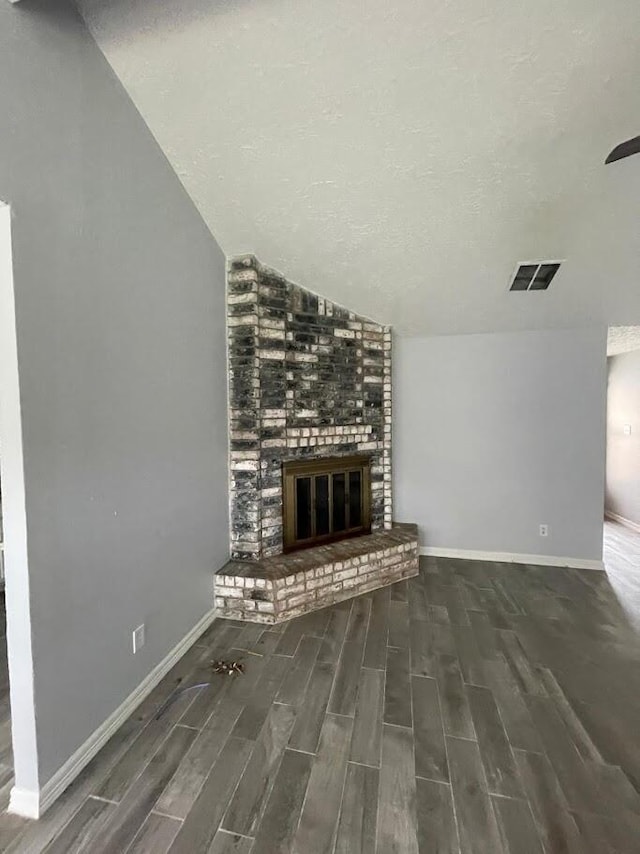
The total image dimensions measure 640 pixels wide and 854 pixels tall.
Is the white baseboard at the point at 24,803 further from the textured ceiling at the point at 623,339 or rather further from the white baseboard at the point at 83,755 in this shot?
the textured ceiling at the point at 623,339

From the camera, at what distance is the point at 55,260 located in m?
1.48

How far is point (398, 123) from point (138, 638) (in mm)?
2799

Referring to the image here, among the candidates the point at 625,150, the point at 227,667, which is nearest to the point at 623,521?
the point at 625,150

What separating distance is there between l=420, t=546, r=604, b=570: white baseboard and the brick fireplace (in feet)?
2.36

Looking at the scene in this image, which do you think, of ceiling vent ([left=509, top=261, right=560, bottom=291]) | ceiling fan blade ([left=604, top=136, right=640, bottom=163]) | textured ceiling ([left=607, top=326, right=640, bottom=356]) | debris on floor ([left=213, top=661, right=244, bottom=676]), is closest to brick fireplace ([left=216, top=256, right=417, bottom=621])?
debris on floor ([left=213, top=661, right=244, bottom=676])

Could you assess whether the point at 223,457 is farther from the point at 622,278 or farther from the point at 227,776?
the point at 622,278

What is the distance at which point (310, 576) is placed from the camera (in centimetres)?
282

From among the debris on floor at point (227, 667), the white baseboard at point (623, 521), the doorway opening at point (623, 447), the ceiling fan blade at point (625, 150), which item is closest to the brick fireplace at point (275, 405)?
the debris on floor at point (227, 667)

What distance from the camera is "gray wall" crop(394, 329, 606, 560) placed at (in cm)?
364

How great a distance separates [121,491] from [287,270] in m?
2.00

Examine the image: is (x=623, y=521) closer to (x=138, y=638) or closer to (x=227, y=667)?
(x=227, y=667)

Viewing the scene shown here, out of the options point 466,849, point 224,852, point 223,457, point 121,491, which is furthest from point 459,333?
point 224,852

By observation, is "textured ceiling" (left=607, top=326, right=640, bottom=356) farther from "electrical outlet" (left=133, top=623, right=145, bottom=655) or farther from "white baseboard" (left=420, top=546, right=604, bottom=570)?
"electrical outlet" (left=133, top=623, right=145, bottom=655)

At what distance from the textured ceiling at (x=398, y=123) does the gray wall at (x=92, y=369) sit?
287 millimetres
